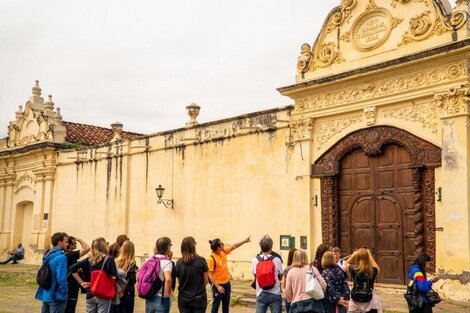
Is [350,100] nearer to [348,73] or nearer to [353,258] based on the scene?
[348,73]

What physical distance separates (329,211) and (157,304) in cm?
728

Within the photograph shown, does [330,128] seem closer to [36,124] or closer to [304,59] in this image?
[304,59]

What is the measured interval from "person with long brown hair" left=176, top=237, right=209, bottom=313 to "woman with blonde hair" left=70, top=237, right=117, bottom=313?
87 centimetres

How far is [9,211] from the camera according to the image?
81.8 feet

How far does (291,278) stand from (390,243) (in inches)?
250

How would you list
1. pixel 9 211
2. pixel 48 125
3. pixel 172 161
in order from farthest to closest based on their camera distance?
pixel 9 211
pixel 48 125
pixel 172 161

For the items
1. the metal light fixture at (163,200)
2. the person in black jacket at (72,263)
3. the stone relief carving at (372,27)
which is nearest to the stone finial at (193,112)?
the metal light fixture at (163,200)

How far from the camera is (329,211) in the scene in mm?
13594

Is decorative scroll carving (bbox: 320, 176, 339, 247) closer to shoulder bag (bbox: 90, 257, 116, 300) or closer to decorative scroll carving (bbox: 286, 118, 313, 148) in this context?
decorative scroll carving (bbox: 286, 118, 313, 148)

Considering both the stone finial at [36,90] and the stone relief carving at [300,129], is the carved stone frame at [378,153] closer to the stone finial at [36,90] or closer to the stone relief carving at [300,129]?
the stone relief carving at [300,129]

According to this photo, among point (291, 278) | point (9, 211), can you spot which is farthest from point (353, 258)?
point (9, 211)

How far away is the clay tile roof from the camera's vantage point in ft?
79.9

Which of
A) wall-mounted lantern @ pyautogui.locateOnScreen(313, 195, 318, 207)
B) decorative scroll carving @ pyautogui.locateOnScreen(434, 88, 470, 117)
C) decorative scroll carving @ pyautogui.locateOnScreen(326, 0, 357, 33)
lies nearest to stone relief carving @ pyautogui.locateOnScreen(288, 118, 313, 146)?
wall-mounted lantern @ pyautogui.locateOnScreen(313, 195, 318, 207)

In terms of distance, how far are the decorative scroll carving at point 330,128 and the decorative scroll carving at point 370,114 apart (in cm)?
27
